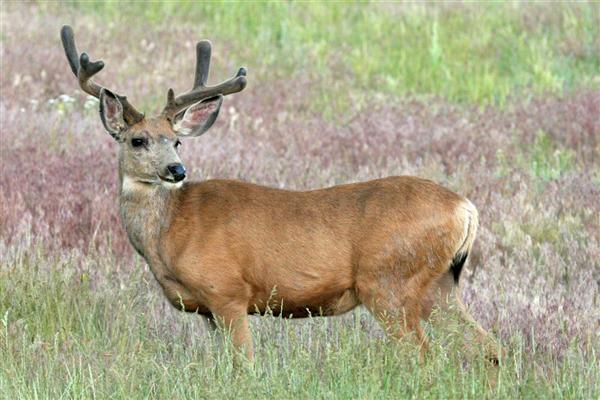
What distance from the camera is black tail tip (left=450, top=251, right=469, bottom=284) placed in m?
6.13

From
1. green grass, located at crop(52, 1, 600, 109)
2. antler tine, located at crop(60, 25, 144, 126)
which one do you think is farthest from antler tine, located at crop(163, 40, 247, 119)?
green grass, located at crop(52, 1, 600, 109)

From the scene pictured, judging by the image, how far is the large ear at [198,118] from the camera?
678cm

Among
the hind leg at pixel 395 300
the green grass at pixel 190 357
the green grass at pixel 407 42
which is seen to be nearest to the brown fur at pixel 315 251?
the hind leg at pixel 395 300

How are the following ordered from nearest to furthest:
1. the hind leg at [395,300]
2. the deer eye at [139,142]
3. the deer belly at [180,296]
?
the hind leg at [395,300], the deer belly at [180,296], the deer eye at [139,142]

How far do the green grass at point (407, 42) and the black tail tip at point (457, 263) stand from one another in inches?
277

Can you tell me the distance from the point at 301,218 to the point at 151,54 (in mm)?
8774

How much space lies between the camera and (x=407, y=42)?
15562mm

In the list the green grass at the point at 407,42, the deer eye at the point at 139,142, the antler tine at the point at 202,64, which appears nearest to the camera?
the deer eye at the point at 139,142

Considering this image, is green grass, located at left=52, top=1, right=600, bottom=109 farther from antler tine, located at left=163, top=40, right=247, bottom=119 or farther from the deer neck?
the deer neck

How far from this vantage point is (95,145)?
10.3 metres

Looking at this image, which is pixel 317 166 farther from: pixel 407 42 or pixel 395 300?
pixel 407 42

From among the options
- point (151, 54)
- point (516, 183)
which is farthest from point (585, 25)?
point (516, 183)

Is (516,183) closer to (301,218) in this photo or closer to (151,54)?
(301,218)

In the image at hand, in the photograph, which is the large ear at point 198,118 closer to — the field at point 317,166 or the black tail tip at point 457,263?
the field at point 317,166
